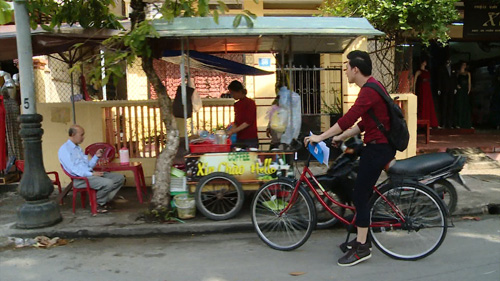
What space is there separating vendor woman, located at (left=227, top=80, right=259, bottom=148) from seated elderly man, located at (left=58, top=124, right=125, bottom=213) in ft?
6.42

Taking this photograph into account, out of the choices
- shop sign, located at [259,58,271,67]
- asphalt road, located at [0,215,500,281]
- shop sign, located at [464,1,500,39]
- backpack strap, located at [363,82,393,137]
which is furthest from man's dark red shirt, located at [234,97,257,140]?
shop sign, located at [464,1,500,39]

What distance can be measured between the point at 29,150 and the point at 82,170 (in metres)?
0.72

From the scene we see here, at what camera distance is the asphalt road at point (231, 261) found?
377 cm

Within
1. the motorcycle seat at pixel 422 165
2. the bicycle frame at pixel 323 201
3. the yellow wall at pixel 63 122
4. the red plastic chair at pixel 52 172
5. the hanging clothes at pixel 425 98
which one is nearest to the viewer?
the bicycle frame at pixel 323 201

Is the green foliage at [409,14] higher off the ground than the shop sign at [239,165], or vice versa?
the green foliage at [409,14]

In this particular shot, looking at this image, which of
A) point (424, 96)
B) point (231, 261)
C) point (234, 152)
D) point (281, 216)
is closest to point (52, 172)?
point (234, 152)

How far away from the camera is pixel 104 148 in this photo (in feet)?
22.1

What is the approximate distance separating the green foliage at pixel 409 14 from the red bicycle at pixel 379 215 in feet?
13.6

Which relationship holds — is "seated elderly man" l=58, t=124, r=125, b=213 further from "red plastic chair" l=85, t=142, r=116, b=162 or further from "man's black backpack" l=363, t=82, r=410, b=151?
"man's black backpack" l=363, t=82, r=410, b=151

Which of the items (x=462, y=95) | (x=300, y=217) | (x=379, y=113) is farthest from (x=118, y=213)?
(x=462, y=95)

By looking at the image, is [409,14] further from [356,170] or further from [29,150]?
[29,150]

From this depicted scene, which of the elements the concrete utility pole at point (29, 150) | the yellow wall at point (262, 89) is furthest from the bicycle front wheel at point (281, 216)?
the yellow wall at point (262, 89)

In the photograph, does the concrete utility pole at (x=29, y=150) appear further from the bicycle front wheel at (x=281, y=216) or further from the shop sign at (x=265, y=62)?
the shop sign at (x=265, y=62)

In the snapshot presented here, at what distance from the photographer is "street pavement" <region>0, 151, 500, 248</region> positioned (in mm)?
5051
